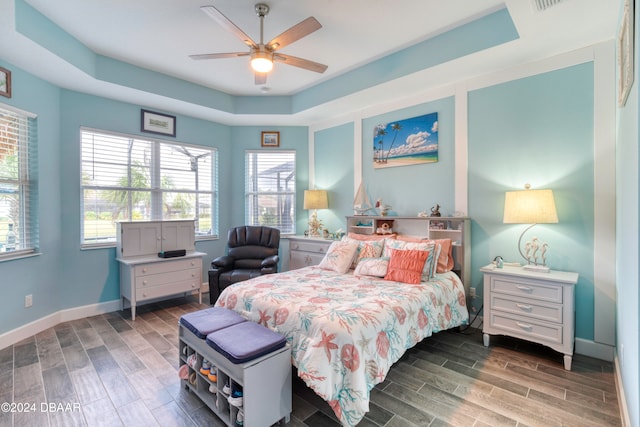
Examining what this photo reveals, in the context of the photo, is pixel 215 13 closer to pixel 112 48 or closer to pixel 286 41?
pixel 286 41

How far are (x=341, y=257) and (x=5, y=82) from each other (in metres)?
3.74

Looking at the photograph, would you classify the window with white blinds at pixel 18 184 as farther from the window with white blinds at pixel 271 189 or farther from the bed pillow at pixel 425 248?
the bed pillow at pixel 425 248

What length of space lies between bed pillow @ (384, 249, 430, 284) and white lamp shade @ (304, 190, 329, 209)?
6.51ft

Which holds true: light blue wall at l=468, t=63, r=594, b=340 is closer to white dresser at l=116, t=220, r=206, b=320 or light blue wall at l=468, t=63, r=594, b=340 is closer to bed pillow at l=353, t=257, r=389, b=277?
bed pillow at l=353, t=257, r=389, b=277

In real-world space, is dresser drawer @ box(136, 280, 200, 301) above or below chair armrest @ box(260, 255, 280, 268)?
below

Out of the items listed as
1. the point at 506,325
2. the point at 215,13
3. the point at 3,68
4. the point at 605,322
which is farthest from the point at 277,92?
the point at 605,322

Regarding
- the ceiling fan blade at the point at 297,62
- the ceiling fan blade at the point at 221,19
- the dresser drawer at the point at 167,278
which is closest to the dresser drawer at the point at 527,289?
the ceiling fan blade at the point at 297,62

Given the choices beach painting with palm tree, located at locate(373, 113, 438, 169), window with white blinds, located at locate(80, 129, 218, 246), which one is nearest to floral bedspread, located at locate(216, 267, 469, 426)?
beach painting with palm tree, located at locate(373, 113, 438, 169)

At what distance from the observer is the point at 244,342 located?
5.75 ft

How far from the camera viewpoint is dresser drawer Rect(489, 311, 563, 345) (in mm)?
2441

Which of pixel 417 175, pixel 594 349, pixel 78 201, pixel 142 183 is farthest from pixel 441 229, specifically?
pixel 78 201

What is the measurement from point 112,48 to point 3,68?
955 millimetres

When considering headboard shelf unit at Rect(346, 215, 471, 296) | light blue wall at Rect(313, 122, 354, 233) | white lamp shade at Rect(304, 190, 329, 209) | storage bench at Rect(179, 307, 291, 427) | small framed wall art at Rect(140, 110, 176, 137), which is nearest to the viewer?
storage bench at Rect(179, 307, 291, 427)

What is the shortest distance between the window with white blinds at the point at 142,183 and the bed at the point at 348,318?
2472mm
